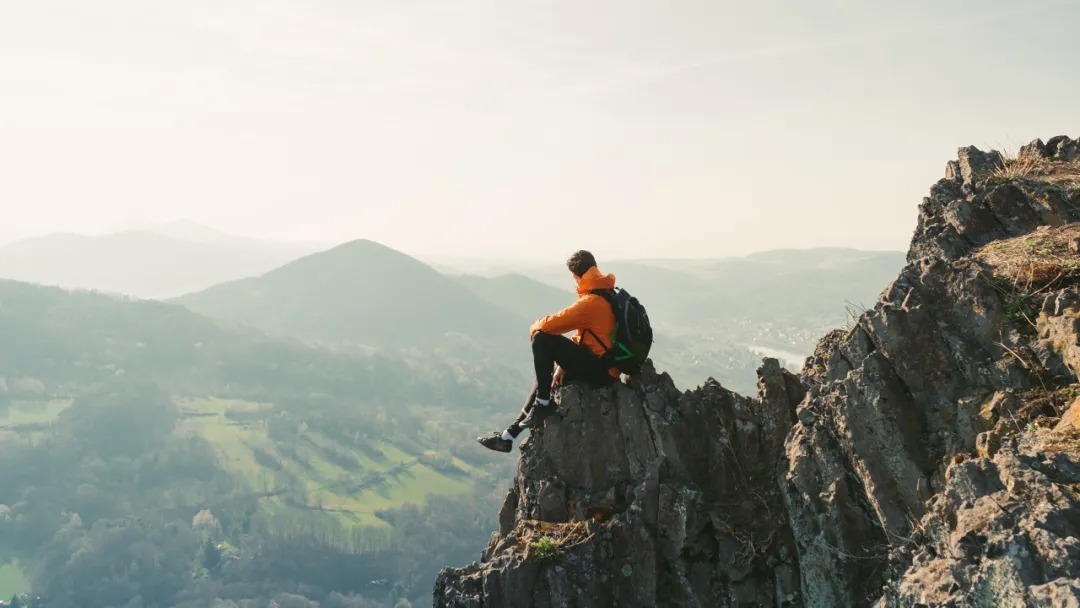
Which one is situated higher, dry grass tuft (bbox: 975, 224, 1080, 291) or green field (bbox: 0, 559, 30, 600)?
dry grass tuft (bbox: 975, 224, 1080, 291)

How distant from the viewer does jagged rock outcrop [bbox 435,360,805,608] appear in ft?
38.7

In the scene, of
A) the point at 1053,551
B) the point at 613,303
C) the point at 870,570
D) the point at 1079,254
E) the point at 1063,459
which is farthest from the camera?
the point at 613,303

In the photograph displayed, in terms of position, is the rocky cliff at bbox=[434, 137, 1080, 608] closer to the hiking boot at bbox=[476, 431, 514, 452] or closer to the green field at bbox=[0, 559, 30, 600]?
the hiking boot at bbox=[476, 431, 514, 452]

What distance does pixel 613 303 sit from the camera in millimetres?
14227

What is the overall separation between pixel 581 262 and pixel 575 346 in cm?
175

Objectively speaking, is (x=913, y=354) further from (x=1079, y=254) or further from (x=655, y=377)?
(x=655, y=377)

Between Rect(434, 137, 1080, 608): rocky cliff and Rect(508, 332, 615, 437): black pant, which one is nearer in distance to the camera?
Rect(434, 137, 1080, 608): rocky cliff

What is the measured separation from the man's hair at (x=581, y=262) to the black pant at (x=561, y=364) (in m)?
1.47

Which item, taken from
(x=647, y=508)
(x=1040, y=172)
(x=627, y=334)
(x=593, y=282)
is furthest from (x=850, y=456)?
Answer: (x=1040, y=172)

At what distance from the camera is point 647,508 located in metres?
12.5

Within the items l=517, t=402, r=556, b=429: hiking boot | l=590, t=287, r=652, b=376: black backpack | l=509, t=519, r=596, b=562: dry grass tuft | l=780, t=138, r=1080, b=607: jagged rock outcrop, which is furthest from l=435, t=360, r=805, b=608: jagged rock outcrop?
l=780, t=138, r=1080, b=607: jagged rock outcrop

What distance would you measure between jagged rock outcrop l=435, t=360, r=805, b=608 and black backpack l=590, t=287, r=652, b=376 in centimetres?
55

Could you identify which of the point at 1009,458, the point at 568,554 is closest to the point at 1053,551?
the point at 1009,458

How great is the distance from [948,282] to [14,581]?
202 m
